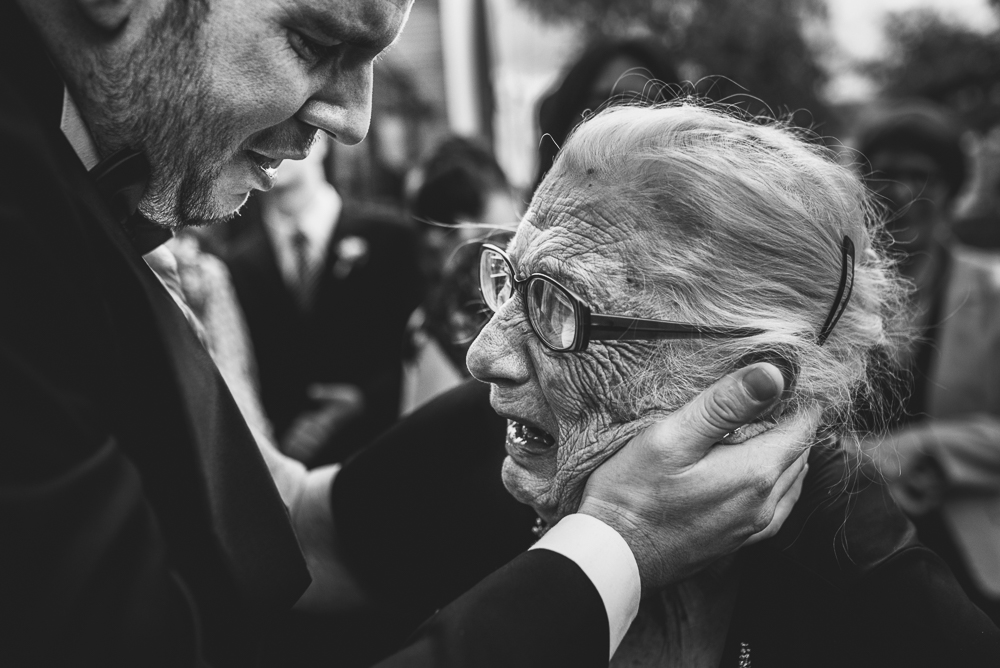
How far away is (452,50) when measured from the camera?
13445 mm

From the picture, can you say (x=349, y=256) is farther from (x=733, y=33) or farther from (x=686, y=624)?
(x=733, y=33)

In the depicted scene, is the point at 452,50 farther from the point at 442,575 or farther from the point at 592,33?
the point at 442,575

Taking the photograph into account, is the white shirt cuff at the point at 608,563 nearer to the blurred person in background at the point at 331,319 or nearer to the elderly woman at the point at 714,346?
the elderly woman at the point at 714,346

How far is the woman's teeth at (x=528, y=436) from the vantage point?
1735 mm

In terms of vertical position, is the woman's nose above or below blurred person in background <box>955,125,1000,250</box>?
above

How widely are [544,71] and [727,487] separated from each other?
46.0 feet

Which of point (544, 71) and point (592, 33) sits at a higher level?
point (592, 33)

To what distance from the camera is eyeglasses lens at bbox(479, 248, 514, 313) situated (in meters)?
1.88

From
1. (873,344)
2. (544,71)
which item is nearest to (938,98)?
(544,71)

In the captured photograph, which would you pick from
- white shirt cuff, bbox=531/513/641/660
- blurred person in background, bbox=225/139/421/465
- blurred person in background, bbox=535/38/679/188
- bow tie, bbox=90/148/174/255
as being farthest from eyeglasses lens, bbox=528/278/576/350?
blurred person in background, bbox=225/139/421/465

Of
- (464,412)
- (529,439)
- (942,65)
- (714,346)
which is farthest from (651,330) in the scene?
(942,65)

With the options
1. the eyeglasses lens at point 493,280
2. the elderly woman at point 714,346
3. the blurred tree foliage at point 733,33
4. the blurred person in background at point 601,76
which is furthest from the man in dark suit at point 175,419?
the blurred tree foliage at point 733,33

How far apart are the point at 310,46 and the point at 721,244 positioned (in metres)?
0.87

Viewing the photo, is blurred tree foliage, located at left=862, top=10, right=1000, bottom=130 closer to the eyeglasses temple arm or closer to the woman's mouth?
the eyeglasses temple arm
